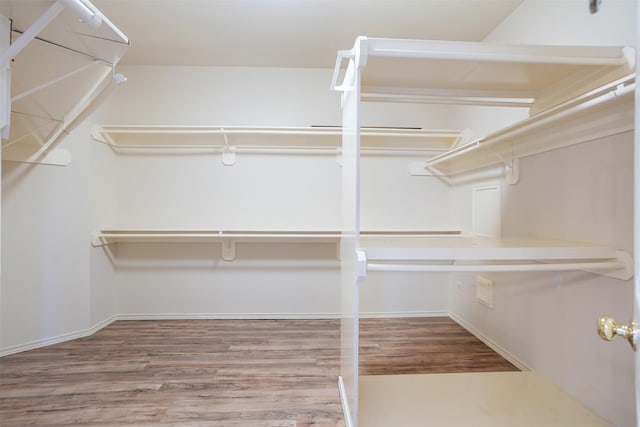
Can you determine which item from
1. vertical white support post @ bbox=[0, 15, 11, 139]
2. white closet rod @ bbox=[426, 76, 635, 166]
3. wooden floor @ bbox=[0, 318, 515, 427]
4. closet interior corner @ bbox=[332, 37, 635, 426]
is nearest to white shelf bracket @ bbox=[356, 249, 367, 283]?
closet interior corner @ bbox=[332, 37, 635, 426]

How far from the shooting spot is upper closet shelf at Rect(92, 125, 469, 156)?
7.94ft

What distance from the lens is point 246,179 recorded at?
272 cm

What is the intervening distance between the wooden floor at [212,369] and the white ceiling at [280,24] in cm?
221

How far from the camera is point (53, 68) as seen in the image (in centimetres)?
141

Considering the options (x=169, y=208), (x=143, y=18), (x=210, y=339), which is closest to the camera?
(x=143, y=18)

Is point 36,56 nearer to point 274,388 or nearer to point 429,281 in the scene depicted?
point 274,388

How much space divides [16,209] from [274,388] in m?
2.05

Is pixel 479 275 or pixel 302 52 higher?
pixel 302 52

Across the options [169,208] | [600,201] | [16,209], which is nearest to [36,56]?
[16,209]

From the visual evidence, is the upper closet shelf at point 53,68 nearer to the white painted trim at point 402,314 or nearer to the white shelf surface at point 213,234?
the white shelf surface at point 213,234

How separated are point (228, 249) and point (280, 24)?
179 centimetres

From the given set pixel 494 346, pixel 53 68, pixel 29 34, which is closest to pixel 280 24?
pixel 53 68

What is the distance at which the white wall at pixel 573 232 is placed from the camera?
1268 millimetres

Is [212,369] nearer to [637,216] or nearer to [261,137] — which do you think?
[261,137]
